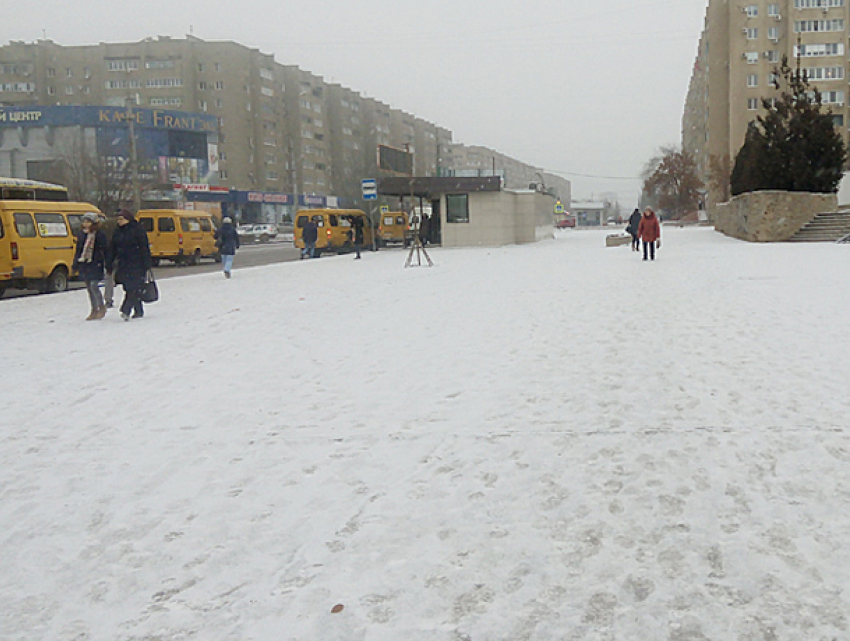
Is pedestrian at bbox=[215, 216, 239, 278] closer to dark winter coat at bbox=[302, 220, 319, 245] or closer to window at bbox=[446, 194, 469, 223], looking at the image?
dark winter coat at bbox=[302, 220, 319, 245]

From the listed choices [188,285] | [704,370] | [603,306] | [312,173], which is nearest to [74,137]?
[312,173]

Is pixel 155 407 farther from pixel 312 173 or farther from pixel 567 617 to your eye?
pixel 312 173

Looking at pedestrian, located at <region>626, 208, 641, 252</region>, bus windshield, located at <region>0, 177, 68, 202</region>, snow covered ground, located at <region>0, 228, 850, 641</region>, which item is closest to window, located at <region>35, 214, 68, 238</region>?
bus windshield, located at <region>0, 177, 68, 202</region>

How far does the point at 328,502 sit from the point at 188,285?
1631cm

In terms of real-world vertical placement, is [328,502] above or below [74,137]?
below

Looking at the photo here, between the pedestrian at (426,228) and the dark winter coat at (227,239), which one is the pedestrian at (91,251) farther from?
the pedestrian at (426,228)

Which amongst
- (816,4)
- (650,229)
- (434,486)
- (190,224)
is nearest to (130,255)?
(434,486)

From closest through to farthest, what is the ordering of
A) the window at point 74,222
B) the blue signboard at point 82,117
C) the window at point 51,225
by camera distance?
the window at point 51,225 < the window at point 74,222 < the blue signboard at point 82,117

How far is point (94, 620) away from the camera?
3.14 metres

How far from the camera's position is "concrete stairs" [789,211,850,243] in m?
28.7

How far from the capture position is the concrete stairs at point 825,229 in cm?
2867

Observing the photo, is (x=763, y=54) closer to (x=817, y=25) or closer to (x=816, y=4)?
(x=817, y=25)

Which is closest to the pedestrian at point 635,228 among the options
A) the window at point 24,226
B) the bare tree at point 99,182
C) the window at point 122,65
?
the window at point 24,226

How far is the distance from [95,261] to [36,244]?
7.45 metres
